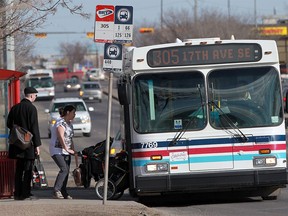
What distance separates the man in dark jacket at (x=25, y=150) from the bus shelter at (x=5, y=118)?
2.14ft

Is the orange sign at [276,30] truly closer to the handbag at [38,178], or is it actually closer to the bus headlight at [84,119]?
the bus headlight at [84,119]

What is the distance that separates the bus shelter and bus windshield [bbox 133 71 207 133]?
7.49 ft

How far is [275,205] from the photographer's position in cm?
1404

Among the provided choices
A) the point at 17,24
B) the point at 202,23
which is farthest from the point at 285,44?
the point at 17,24

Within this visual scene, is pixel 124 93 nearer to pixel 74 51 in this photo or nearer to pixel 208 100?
pixel 208 100

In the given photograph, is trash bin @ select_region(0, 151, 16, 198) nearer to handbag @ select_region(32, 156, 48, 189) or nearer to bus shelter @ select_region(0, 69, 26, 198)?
bus shelter @ select_region(0, 69, 26, 198)

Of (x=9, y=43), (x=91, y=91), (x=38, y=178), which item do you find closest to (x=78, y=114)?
(x=9, y=43)

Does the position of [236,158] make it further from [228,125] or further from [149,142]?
[149,142]

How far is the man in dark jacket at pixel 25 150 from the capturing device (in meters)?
13.8

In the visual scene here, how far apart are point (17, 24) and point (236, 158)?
525 centimetres

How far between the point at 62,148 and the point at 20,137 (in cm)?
126

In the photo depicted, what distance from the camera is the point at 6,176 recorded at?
1465 centimetres

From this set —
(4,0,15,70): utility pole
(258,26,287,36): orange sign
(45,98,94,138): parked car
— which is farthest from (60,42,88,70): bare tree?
(4,0,15,70): utility pole

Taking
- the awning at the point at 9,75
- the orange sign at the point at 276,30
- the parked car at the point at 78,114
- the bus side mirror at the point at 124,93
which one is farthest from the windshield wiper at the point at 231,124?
the orange sign at the point at 276,30
